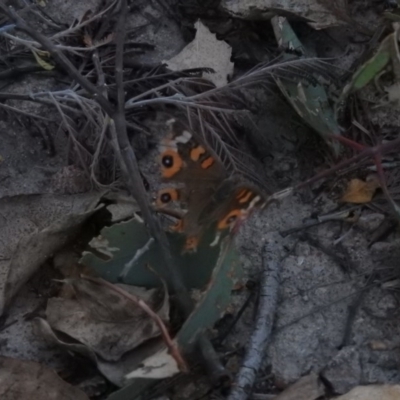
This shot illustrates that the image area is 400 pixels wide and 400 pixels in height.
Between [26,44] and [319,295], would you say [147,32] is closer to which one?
[26,44]

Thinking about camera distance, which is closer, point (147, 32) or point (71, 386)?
point (71, 386)

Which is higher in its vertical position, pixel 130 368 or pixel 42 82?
pixel 42 82

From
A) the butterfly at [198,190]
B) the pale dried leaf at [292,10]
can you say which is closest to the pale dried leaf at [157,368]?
the butterfly at [198,190]

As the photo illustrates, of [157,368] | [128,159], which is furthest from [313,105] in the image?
[157,368]

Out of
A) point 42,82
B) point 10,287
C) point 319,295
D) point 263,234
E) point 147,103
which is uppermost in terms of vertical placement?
point 42,82

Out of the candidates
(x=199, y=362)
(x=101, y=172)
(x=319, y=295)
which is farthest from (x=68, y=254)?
(x=319, y=295)

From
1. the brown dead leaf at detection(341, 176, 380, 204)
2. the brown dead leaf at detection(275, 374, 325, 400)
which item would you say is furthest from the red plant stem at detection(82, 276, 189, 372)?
the brown dead leaf at detection(341, 176, 380, 204)

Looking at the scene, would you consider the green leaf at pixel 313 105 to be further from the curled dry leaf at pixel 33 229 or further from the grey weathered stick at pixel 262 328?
the curled dry leaf at pixel 33 229
